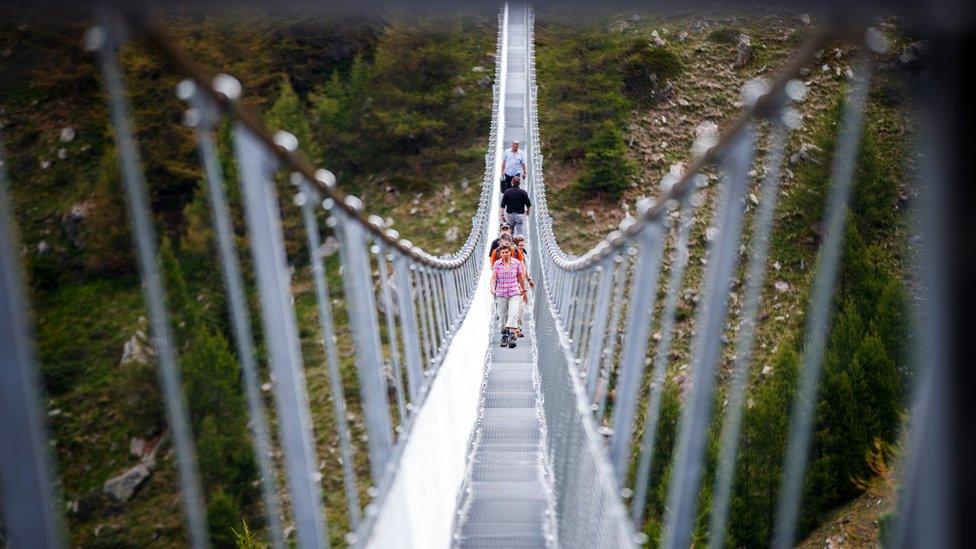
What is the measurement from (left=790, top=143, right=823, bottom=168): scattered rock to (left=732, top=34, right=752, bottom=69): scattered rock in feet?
22.6

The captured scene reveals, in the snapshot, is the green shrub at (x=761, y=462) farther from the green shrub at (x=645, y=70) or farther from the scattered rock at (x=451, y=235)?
the green shrub at (x=645, y=70)

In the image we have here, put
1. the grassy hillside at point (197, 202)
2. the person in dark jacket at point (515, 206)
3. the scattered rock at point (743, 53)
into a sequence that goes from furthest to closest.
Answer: the scattered rock at point (743, 53) < the grassy hillside at point (197, 202) < the person in dark jacket at point (515, 206)

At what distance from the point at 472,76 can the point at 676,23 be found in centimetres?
758

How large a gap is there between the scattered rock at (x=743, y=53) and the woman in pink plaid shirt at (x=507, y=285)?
89.3ft

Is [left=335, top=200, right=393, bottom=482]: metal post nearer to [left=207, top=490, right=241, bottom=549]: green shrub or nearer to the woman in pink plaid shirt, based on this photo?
the woman in pink plaid shirt

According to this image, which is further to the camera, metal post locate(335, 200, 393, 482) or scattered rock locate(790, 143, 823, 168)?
scattered rock locate(790, 143, 823, 168)

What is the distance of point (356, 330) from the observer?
2.45 meters

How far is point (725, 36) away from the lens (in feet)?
109

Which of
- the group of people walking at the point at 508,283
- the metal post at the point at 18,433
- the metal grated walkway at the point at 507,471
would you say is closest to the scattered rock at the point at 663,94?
the group of people walking at the point at 508,283

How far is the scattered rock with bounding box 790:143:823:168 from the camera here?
24522 mm

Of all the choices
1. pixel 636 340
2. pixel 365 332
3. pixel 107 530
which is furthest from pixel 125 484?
pixel 636 340

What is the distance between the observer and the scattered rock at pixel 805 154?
2452 centimetres

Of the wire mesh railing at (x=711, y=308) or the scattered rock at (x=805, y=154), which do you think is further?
the scattered rock at (x=805, y=154)

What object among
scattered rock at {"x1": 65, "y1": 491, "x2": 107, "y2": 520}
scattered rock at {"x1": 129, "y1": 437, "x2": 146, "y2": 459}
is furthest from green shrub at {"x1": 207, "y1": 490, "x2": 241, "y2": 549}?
scattered rock at {"x1": 129, "y1": 437, "x2": 146, "y2": 459}
